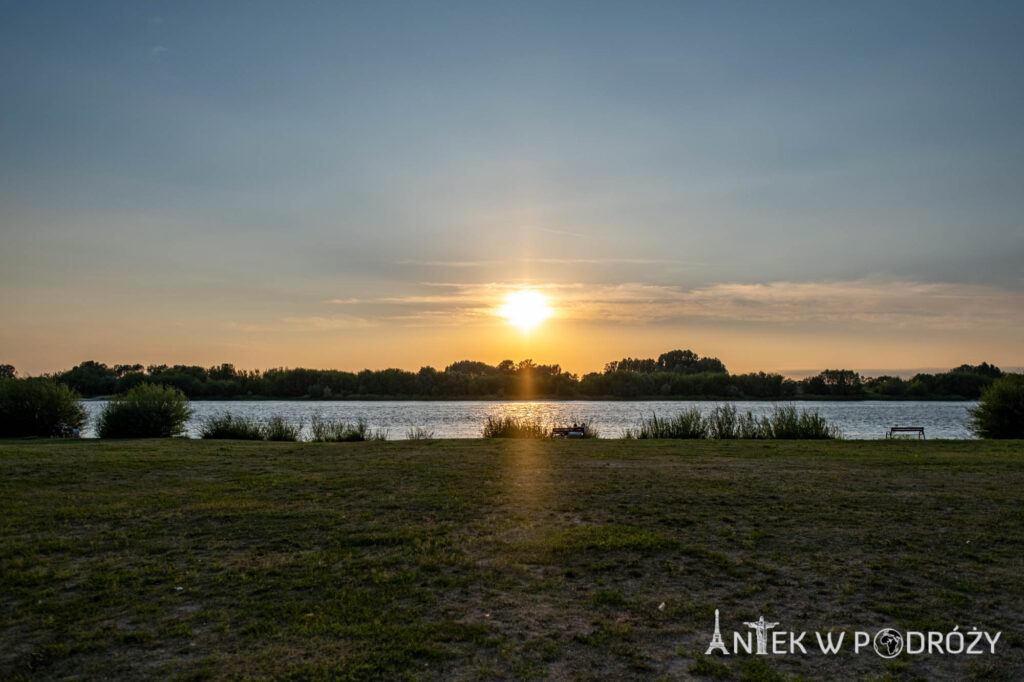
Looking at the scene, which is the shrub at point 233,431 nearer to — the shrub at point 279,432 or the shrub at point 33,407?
the shrub at point 279,432

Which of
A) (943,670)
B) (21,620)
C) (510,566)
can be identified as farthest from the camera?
(510,566)

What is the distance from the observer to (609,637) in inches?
195

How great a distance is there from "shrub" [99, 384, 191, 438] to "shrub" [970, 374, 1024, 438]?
30046 mm

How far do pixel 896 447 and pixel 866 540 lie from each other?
46.0 ft

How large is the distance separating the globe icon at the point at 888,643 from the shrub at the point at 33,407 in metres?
26.5

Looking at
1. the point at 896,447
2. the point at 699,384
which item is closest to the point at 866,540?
the point at 896,447

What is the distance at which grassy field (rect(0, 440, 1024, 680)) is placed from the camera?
15.1 ft

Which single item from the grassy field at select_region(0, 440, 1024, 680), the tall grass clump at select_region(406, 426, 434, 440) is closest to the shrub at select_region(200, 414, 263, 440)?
the tall grass clump at select_region(406, 426, 434, 440)

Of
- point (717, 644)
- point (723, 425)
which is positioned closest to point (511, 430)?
point (723, 425)

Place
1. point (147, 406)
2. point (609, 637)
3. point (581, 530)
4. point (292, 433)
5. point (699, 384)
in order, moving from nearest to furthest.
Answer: point (609, 637) < point (581, 530) < point (147, 406) < point (292, 433) < point (699, 384)

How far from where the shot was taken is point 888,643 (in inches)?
193

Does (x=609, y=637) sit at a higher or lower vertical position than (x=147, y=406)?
lower

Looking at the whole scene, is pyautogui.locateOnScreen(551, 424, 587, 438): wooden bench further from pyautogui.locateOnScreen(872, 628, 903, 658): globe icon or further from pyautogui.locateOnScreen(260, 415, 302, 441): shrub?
pyautogui.locateOnScreen(872, 628, 903, 658): globe icon

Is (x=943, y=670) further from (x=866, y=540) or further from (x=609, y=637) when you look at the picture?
(x=866, y=540)
